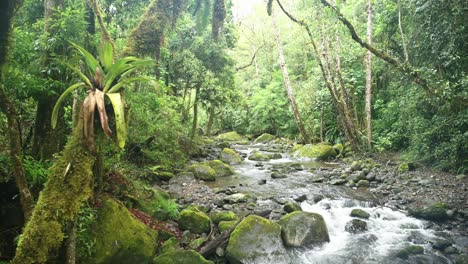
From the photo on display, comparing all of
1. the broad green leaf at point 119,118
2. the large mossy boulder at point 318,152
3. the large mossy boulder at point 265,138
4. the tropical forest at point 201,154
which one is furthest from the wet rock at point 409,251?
the large mossy boulder at point 265,138

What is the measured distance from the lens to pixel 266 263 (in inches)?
206

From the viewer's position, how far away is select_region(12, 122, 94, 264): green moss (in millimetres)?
2824

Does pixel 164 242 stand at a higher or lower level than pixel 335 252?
higher

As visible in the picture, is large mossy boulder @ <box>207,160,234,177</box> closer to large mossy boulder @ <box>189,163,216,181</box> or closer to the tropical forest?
the tropical forest

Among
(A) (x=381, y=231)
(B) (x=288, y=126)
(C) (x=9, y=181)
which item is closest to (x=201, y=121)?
(B) (x=288, y=126)

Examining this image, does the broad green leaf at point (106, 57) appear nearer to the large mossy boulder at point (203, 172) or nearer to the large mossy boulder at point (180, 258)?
the large mossy boulder at point (180, 258)

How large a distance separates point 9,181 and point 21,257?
161 centimetres

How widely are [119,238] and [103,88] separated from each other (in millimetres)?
2317

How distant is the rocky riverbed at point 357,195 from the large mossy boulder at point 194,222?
1.32m

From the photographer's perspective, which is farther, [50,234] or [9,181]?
[9,181]

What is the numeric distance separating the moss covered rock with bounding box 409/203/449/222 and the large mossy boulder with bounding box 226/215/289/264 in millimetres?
3683

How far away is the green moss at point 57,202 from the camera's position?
2.82 metres

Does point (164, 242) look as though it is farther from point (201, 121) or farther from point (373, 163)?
point (201, 121)

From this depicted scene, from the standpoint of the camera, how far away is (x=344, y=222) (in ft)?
23.2
